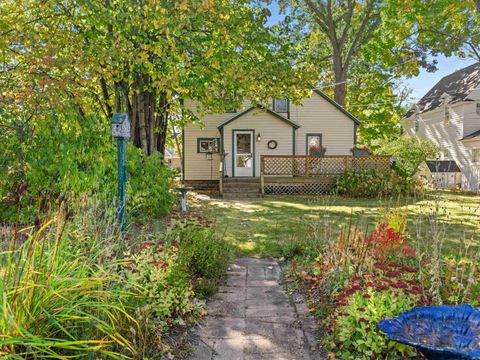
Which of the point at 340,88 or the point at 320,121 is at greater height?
the point at 340,88

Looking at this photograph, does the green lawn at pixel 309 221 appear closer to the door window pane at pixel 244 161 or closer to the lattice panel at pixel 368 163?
the lattice panel at pixel 368 163

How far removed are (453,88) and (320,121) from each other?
1193 cm

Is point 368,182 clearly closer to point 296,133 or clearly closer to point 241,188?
point 296,133

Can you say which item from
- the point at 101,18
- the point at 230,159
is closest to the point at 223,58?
the point at 101,18

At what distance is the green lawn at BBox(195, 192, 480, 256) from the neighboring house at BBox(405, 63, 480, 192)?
10.1 metres

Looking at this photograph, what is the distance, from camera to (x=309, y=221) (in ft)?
27.1

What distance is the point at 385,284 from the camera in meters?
2.93

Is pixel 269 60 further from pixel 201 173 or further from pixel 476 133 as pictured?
pixel 476 133

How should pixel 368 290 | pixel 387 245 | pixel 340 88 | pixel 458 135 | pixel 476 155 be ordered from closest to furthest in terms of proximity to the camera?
1. pixel 368 290
2. pixel 387 245
3. pixel 476 155
4. pixel 340 88
5. pixel 458 135

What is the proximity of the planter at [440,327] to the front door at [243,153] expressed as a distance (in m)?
14.6

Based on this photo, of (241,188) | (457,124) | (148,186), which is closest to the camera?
(148,186)

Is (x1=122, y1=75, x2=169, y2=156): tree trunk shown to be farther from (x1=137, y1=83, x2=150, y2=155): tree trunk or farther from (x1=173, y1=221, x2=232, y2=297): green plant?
(x1=173, y1=221, x2=232, y2=297): green plant

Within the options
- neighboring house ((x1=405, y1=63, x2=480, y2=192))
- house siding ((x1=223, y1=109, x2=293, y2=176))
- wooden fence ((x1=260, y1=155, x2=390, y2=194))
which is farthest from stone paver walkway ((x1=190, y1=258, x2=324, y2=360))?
neighboring house ((x1=405, y1=63, x2=480, y2=192))

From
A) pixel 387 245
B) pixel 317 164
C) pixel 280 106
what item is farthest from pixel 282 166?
pixel 387 245
